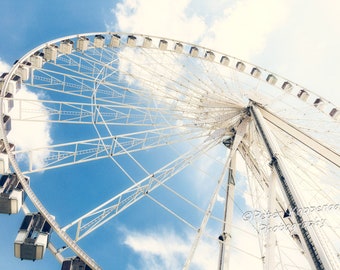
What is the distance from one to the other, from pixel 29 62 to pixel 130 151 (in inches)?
233

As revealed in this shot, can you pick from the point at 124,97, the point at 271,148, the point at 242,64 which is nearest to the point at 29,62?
the point at 124,97

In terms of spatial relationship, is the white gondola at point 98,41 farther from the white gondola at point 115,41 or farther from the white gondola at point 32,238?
the white gondola at point 32,238

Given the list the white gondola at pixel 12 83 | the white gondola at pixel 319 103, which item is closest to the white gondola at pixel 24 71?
the white gondola at pixel 12 83

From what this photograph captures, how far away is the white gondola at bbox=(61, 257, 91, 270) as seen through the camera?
9711 mm

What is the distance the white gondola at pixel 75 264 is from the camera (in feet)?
31.9

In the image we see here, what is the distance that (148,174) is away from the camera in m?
14.1

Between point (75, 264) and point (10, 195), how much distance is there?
254 centimetres

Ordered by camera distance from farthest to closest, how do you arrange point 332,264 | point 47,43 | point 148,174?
point 47,43
point 148,174
point 332,264

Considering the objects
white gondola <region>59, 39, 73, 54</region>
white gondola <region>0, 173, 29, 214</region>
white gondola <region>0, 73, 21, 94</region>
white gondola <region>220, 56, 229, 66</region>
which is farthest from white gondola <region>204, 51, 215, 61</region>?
white gondola <region>0, 173, 29, 214</region>

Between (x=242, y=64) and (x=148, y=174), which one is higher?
(x=242, y=64)

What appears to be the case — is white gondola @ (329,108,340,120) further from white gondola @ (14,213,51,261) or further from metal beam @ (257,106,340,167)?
white gondola @ (14,213,51,261)

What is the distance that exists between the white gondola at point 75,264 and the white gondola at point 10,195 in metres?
1.96

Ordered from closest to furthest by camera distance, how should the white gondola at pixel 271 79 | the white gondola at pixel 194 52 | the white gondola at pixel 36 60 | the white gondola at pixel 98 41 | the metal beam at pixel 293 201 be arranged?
the metal beam at pixel 293 201
the white gondola at pixel 36 60
the white gondola at pixel 98 41
the white gondola at pixel 271 79
the white gondola at pixel 194 52

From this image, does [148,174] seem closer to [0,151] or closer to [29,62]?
[0,151]
